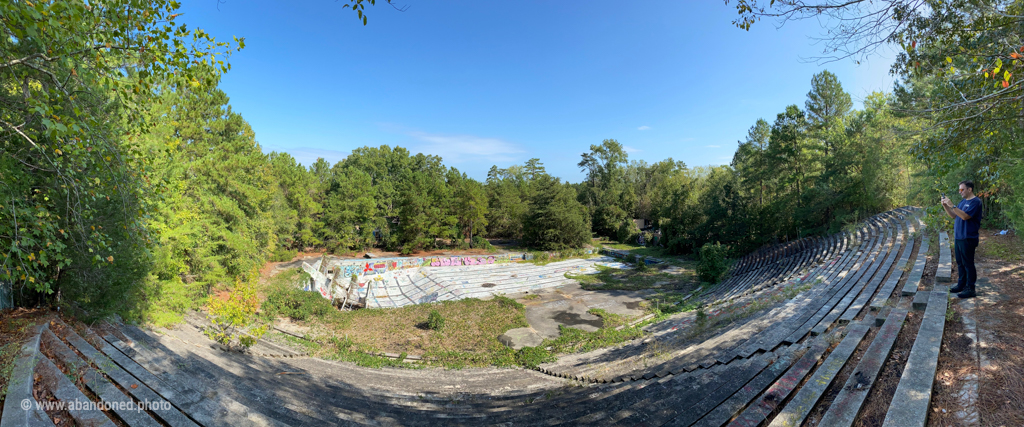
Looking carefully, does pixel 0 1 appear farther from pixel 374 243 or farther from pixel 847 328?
pixel 374 243

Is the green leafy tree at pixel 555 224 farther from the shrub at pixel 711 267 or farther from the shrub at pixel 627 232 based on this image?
the shrub at pixel 711 267

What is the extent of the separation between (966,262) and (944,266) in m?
2.29

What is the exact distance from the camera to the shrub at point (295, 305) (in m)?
14.0

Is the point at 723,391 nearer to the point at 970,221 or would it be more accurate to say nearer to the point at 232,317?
the point at 970,221

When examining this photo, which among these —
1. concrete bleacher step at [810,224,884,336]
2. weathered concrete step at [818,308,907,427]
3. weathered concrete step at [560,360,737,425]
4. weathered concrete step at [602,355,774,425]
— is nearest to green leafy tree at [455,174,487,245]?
concrete bleacher step at [810,224,884,336]

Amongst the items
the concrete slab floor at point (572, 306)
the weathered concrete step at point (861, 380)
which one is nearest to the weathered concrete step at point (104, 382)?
the weathered concrete step at point (861, 380)

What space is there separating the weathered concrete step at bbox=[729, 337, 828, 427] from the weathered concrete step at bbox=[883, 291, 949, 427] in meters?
0.82

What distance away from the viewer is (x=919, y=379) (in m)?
3.00

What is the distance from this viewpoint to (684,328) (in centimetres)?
970

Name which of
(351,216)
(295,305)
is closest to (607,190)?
(351,216)

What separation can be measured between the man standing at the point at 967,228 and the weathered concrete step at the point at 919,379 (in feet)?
4.45

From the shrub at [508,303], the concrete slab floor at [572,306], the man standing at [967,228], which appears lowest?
the concrete slab floor at [572,306]

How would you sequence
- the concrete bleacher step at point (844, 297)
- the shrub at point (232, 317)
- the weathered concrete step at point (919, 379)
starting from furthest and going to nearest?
1. the shrub at point (232, 317)
2. the concrete bleacher step at point (844, 297)
3. the weathered concrete step at point (919, 379)

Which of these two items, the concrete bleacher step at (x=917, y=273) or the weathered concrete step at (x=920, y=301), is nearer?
the weathered concrete step at (x=920, y=301)
